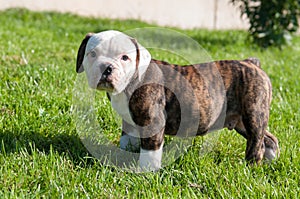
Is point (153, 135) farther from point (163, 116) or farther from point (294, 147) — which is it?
point (294, 147)

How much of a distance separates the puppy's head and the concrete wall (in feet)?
29.2

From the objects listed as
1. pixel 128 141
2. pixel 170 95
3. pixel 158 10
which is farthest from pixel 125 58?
pixel 158 10

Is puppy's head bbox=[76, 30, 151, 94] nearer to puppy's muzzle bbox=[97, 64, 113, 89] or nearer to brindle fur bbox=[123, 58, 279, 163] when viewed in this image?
puppy's muzzle bbox=[97, 64, 113, 89]

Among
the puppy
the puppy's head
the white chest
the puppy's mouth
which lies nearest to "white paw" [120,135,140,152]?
the puppy

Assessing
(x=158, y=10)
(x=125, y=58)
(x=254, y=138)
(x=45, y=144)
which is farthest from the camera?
(x=158, y=10)

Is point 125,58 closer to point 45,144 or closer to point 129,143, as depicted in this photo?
point 129,143

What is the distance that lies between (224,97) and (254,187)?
27.9 inches

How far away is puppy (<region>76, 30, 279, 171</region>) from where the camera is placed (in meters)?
3.38

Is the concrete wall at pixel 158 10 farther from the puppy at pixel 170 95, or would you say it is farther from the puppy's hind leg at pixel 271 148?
the puppy at pixel 170 95

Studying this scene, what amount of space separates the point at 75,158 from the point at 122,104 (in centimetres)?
55

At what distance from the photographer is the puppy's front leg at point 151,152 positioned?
3598 mm

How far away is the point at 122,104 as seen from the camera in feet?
11.8

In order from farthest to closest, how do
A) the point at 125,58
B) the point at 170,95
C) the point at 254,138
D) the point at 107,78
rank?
the point at 254,138 < the point at 170,95 < the point at 125,58 < the point at 107,78

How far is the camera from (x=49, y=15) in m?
11.3
